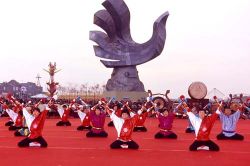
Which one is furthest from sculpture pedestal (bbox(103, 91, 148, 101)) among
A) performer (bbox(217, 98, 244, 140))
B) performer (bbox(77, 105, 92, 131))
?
performer (bbox(217, 98, 244, 140))

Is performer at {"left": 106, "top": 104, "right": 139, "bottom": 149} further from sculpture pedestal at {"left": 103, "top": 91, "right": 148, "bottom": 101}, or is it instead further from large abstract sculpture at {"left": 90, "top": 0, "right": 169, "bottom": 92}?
sculpture pedestal at {"left": 103, "top": 91, "right": 148, "bottom": 101}

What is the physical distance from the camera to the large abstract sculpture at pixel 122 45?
123 feet

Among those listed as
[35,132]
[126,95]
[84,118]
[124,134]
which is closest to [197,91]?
[126,95]

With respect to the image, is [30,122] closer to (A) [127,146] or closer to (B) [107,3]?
(A) [127,146]

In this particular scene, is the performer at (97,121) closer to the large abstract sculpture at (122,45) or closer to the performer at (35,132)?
the performer at (35,132)

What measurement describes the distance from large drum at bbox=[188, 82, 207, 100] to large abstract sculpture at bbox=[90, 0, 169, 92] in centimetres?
985

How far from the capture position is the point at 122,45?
38625 millimetres

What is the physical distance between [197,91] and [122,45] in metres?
11.8

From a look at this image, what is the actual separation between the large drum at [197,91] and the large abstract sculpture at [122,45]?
32.3 feet

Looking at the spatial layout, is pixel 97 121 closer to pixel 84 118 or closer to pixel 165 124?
pixel 165 124

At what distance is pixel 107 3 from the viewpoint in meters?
36.5

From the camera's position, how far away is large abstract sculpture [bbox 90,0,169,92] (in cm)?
3738

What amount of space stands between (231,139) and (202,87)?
15.5m

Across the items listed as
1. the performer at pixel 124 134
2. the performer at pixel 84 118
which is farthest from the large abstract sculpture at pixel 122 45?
the performer at pixel 124 134
